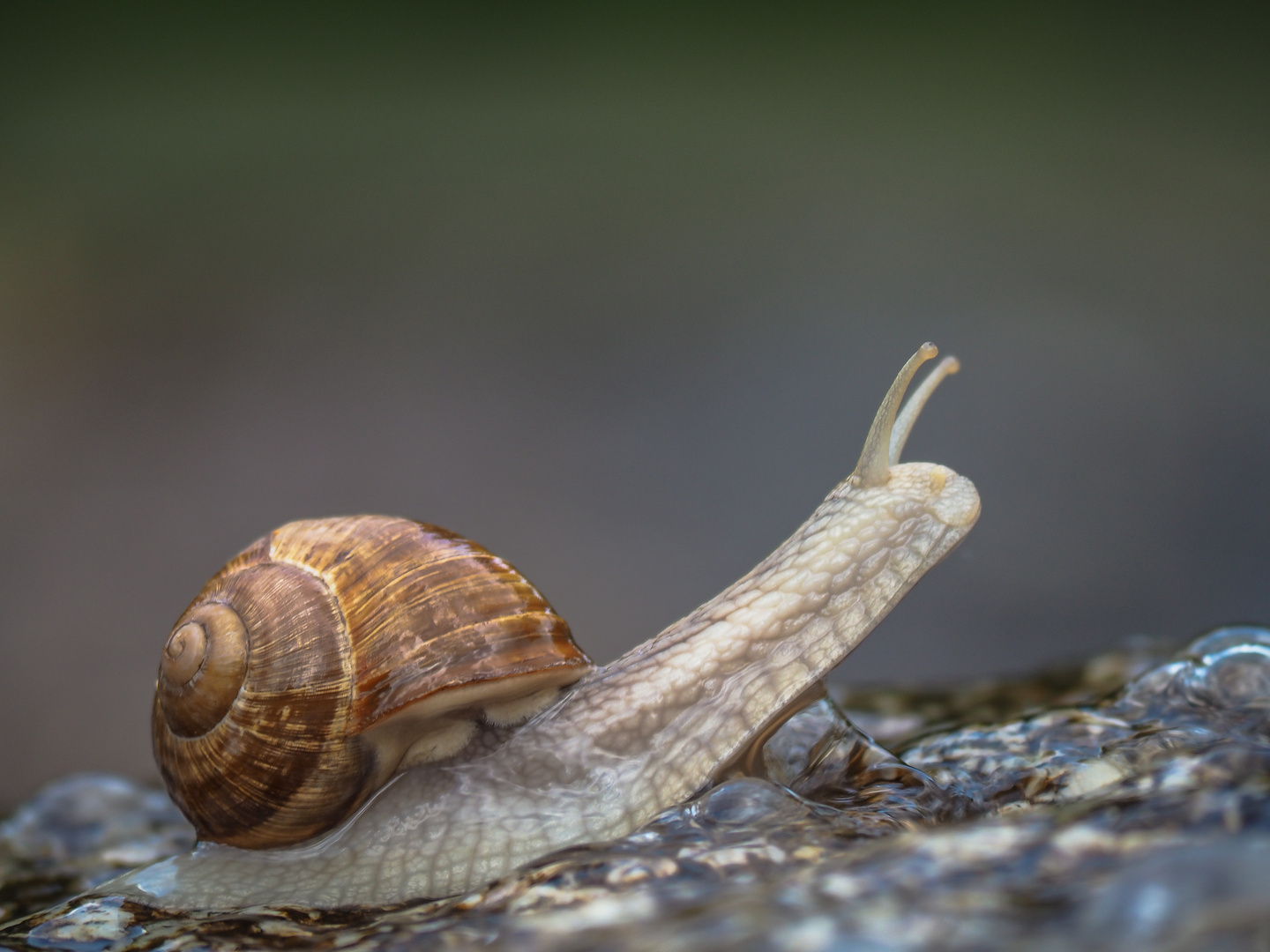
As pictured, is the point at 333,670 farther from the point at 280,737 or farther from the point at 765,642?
the point at 765,642

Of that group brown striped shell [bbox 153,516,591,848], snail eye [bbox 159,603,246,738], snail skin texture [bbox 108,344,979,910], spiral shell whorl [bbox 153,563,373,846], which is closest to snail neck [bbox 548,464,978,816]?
snail skin texture [bbox 108,344,979,910]

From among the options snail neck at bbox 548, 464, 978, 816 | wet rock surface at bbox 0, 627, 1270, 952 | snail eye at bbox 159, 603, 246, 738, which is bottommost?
wet rock surface at bbox 0, 627, 1270, 952

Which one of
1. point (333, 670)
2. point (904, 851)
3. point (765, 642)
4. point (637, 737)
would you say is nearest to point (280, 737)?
point (333, 670)

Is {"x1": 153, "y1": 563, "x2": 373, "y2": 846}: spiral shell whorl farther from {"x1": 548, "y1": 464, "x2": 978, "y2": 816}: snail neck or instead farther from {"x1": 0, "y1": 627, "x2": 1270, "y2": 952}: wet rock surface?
{"x1": 548, "y1": 464, "x2": 978, "y2": 816}: snail neck

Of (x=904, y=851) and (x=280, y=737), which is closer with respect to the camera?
(x=904, y=851)

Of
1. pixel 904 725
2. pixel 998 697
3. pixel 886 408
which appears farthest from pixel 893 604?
pixel 998 697

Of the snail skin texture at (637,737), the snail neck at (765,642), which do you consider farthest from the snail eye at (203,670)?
the snail neck at (765,642)
